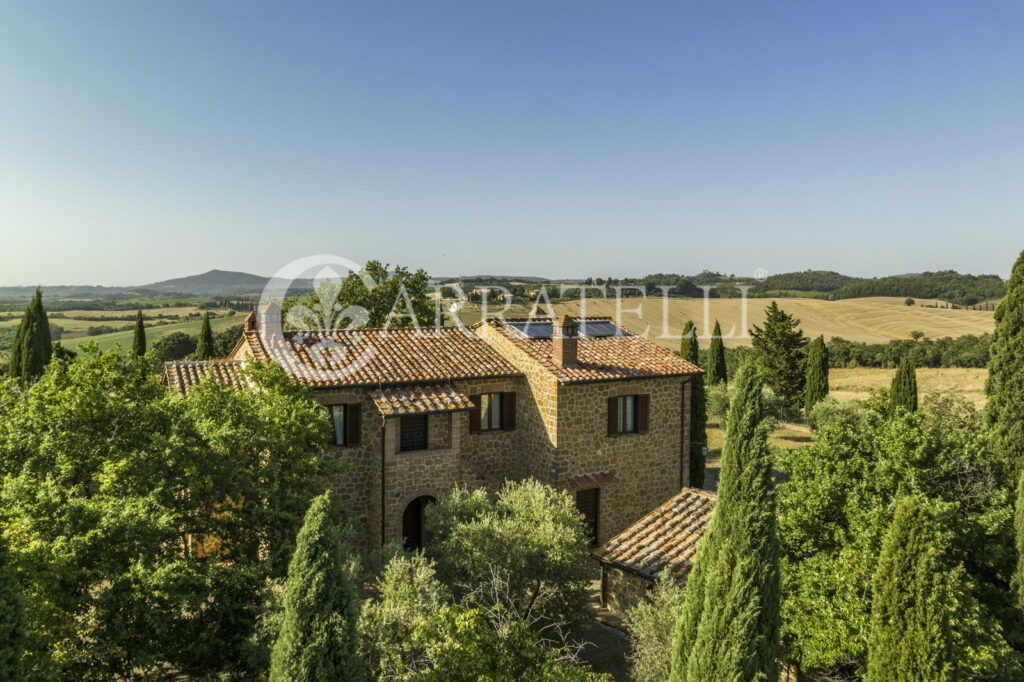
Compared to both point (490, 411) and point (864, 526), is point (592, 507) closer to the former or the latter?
point (490, 411)

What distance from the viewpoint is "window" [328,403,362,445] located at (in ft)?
51.6

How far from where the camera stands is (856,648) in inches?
373

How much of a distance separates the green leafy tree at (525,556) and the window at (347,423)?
378cm

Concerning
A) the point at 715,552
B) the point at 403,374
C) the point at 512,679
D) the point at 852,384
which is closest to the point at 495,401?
the point at 403,374

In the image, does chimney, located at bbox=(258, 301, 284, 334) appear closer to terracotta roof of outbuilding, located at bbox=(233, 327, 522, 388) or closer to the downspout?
terracotta roof of outbuilding, located at bbox=(233, 327, 522, 388)

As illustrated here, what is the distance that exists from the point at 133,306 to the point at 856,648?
4472 inches

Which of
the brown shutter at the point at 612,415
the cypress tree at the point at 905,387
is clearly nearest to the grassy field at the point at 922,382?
the cypress tree at the point at 905,387

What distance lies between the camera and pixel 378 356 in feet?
56.9

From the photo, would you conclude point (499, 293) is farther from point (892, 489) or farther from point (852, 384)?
point (852, 384)

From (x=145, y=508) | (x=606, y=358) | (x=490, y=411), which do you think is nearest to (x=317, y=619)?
(x=145, y=508)

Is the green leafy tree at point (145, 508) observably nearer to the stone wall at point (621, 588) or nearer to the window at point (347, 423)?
the window at point (347, 423)

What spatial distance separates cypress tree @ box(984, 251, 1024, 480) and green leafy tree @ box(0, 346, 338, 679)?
679 inches

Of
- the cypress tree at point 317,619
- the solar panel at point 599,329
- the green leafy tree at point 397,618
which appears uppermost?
the solar panel at point 599,329

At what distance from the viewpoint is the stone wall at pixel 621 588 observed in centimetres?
1317
